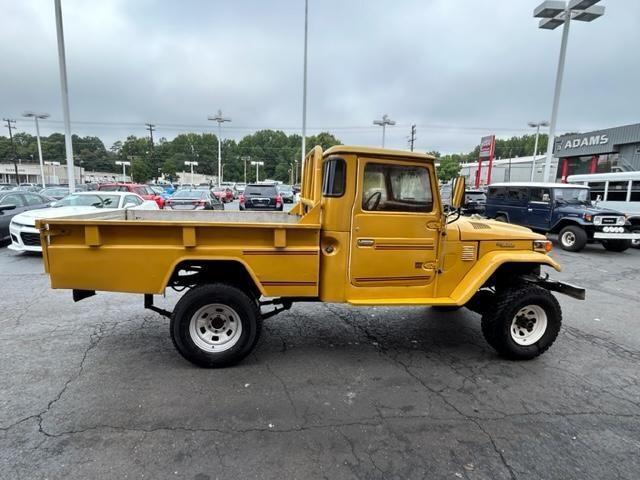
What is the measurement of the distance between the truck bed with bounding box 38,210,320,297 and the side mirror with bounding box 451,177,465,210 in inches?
54.9

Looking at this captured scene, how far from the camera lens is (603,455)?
265 cm

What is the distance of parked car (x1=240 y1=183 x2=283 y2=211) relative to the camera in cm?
1789

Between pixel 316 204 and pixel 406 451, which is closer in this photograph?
pixel 406 451

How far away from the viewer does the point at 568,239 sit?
11797 mm

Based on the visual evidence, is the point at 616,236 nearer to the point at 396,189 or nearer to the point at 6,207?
the point at 396,189

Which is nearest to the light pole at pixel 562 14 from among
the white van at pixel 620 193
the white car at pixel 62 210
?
the white van at pixel 620 193

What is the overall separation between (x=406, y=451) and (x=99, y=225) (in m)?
3.18

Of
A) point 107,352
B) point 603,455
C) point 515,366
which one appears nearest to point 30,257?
point 107,352

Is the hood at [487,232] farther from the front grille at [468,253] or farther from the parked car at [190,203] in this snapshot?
the parked car at [190,203]

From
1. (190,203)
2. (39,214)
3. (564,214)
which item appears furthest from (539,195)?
(39,214)

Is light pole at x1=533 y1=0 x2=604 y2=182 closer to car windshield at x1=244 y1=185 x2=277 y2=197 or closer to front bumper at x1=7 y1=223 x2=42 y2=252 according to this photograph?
car windshield at x1=244 y1=185 x2=277 y2=197

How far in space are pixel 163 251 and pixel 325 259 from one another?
1532 mm

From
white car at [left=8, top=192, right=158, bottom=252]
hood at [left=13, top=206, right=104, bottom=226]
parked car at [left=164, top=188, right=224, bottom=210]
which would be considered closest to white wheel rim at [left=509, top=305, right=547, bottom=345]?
white car at [left=8, top=192, right=158, bottom=252]

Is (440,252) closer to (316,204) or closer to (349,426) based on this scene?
(316,204)
